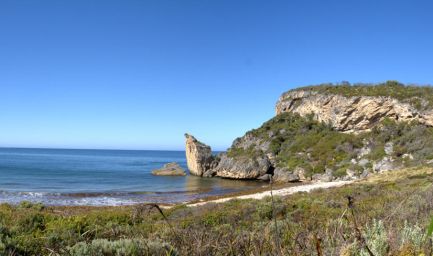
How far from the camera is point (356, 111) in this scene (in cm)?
5509

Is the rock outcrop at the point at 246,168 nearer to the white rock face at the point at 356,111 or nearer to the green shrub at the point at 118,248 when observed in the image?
the white rock face at the point at 356,111

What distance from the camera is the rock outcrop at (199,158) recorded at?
64.8 m

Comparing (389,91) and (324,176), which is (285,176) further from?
(389,91)

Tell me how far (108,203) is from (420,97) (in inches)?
1748

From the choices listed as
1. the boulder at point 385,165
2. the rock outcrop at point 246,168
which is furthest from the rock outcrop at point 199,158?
the boulder at point 385,165

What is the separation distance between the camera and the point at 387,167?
1654 inches

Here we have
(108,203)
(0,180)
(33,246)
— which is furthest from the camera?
(0,180)

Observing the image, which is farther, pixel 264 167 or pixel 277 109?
pixel 277 109

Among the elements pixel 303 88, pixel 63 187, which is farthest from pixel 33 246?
pixel 303 88

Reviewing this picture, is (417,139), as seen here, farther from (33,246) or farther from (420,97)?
(33,246)

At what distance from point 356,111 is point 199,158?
2874cm

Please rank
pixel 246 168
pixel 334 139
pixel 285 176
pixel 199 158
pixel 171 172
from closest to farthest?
1. pixel 285 176
2. pixel 334 139
3. pixel 246 168
4. pixel 199 158
5. pixel 171 172

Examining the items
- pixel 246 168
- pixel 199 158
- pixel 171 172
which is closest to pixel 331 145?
pixel 246 168

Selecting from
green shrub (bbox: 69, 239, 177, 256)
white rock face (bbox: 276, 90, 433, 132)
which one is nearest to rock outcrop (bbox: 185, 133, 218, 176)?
white rock face (bbox: 276, 90, 433, 132)
